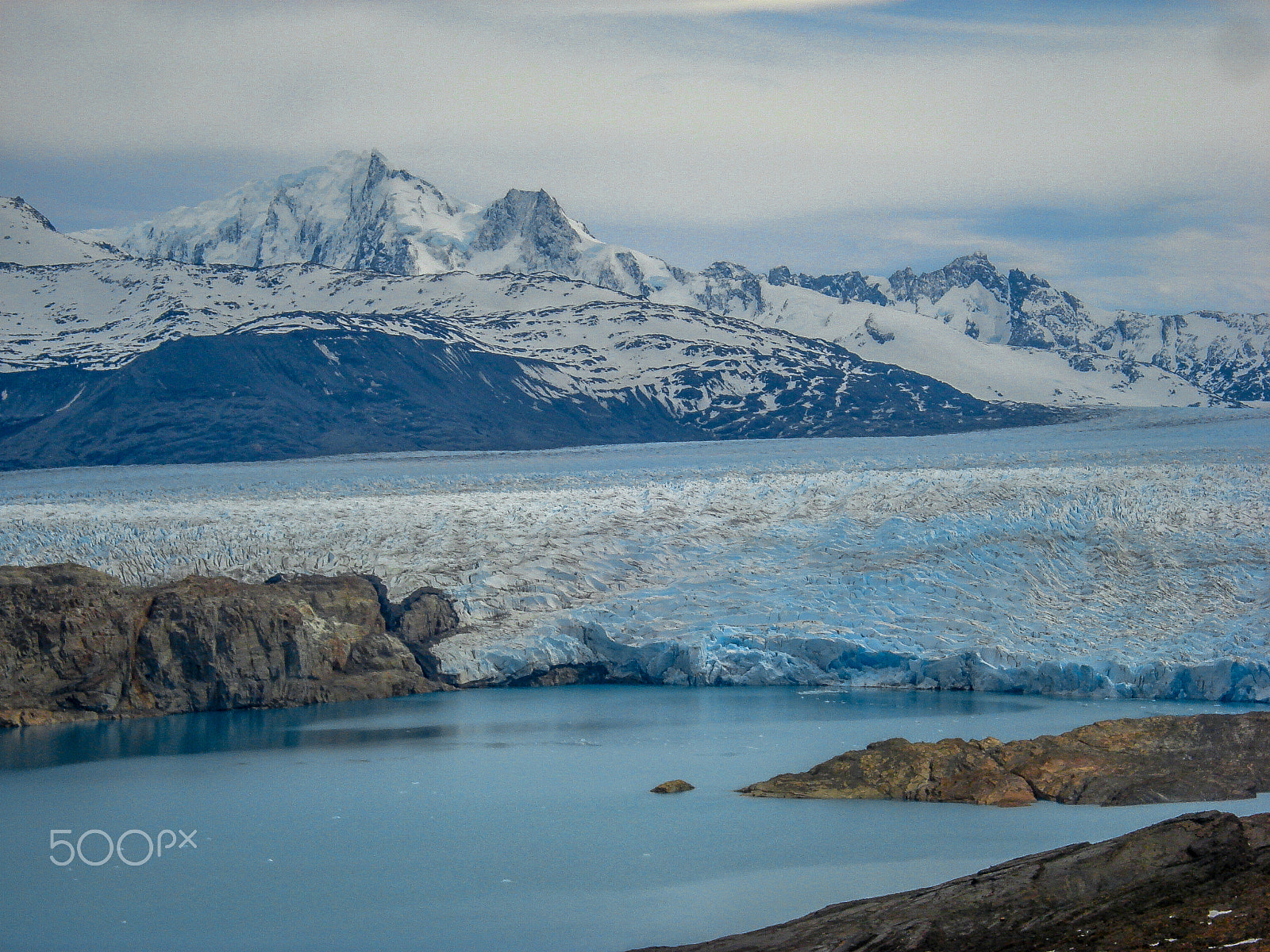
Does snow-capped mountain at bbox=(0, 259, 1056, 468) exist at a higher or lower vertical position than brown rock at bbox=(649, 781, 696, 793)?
higher

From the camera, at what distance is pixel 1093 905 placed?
6.89 m

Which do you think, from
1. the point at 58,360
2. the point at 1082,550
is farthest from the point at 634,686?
the point at 58,360

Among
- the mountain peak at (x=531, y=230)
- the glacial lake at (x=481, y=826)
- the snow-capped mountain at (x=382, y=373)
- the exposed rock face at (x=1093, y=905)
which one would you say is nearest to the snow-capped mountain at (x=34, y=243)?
the snow-capped mountain at (x=382, y=373)

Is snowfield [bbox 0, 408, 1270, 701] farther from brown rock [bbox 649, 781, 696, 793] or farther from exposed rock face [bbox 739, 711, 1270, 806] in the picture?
brown rock [bbox 649, 781, 696, 793]

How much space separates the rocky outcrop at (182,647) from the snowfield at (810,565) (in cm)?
161

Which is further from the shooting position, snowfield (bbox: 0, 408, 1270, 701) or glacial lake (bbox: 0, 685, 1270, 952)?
snowfield (bbox: 0, 408, 1270, 701)

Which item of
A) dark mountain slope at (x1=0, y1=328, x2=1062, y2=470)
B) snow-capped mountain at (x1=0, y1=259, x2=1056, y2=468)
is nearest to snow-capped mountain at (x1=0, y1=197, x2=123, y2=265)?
snow-capped mountain at (x1=0, y1=259, x2=1056, y2=468)

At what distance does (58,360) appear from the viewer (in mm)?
90250

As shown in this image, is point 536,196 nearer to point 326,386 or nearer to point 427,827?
point 326,386

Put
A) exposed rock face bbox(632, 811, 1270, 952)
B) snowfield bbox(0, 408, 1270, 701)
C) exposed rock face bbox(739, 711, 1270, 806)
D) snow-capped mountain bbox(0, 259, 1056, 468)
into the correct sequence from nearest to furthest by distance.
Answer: exposed rock face bbox(632, 811, 1270, 952), exposed rock face bbox(739, 711, 1270, 806), snowfield bbox(0, 408, 1270, 701), snow-capped mountain bbox(0, 259, 1056, 468)

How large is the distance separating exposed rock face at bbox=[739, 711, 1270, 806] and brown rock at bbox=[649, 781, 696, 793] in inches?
23.0

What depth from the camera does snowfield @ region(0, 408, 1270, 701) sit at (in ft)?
62.2

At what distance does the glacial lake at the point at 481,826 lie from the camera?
9117 mm

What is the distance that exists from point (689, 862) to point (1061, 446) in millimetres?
37214
